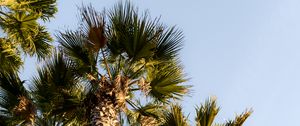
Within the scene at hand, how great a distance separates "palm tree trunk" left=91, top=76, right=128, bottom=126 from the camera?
21.2 feet

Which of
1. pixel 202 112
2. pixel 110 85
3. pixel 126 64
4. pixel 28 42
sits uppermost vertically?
pixel 28 42

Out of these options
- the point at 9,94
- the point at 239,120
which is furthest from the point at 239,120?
the point at 9,94

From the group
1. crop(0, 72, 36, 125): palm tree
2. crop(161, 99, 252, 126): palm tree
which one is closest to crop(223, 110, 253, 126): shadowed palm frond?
crop(161, 99, 252, 126): palm tree

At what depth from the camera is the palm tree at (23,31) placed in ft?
27.2

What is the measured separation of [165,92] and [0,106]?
9.61 ft

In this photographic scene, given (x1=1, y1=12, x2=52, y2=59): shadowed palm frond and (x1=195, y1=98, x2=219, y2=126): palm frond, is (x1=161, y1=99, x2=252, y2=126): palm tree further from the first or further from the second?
(x1=1, y1=12, x2=52, y2=59): shadowed palm frond

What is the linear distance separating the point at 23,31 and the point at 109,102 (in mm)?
2729

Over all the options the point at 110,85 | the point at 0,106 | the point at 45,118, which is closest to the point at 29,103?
the point at 45,118

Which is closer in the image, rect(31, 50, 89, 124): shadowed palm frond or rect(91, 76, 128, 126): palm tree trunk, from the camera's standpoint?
rect(91, 76, 128, 126): palm tree trunk

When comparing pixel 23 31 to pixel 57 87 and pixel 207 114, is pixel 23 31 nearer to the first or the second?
pixel 57 87

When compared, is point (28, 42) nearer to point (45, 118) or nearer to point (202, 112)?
point (45, 118)

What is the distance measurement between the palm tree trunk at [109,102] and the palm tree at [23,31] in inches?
83.0

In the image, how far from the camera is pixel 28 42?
874 centimetres

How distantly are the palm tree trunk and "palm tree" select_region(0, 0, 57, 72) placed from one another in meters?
2.11
